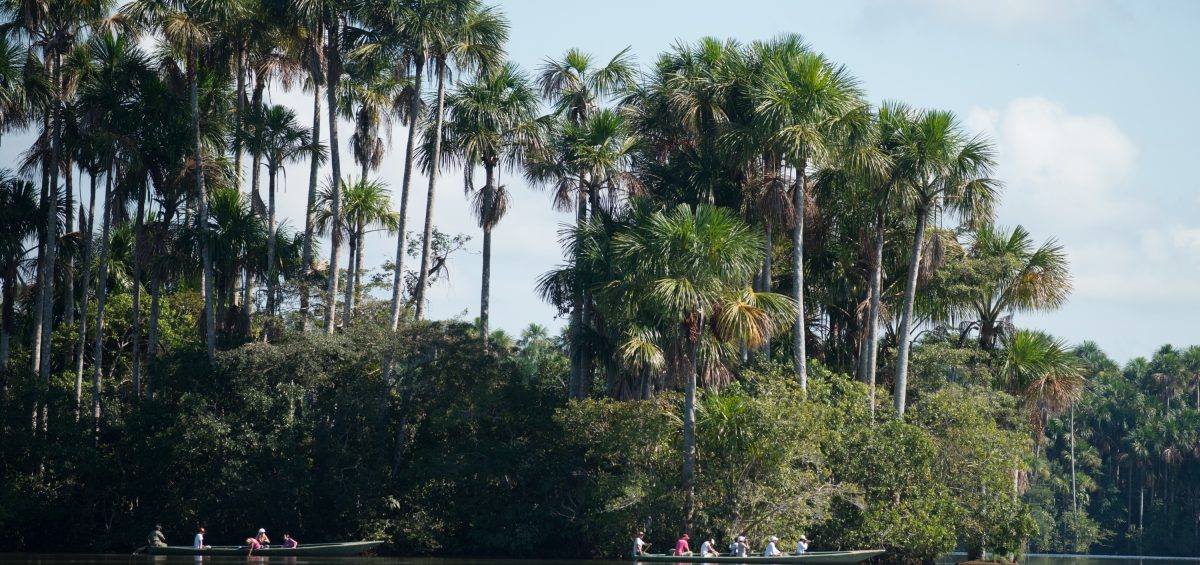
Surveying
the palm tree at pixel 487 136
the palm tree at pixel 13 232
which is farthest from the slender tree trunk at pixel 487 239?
the palm tree at pixel 13 232

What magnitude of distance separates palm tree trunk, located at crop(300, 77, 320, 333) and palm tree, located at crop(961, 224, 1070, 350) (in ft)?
76.7

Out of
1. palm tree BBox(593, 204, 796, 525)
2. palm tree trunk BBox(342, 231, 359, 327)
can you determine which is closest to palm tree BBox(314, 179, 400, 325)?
palm tree trunk BBox(342, 231, 359, 327)

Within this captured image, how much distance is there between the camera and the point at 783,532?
3853cm

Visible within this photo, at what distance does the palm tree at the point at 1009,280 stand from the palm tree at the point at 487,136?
54.3ft

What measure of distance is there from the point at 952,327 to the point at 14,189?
35473mm

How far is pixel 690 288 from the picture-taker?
37.9 m

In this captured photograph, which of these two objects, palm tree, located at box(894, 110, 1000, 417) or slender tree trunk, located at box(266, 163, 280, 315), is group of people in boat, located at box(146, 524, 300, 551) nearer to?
slender tree trunk, located at box(266, 163, 280, 315)

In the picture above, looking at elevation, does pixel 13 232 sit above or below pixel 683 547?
above

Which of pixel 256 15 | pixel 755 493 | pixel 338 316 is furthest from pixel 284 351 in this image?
pixel 755 493

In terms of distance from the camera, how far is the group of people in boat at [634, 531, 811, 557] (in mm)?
36781

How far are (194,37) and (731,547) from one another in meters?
25.0

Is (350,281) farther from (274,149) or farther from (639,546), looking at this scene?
(639,546)

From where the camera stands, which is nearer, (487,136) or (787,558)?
(787,558)

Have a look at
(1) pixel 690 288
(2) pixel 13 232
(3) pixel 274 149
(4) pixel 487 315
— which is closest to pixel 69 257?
(2) pixel 13 232
